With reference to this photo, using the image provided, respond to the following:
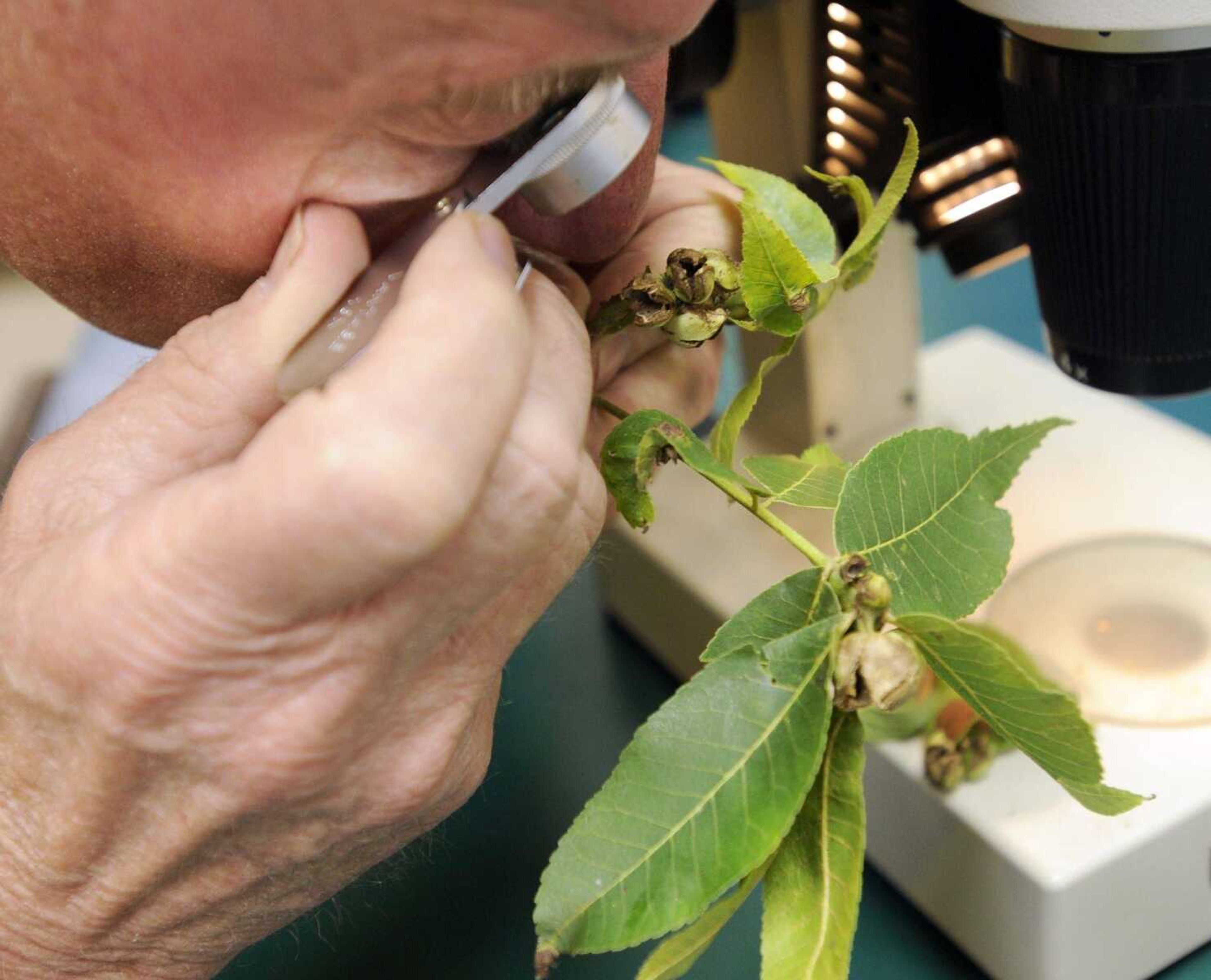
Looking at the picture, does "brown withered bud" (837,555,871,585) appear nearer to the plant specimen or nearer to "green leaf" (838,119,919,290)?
the plant specimen

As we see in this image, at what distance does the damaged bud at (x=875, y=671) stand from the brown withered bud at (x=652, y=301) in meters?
0.12

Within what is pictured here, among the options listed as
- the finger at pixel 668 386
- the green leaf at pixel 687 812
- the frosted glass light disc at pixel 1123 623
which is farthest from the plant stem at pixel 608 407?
the frosted glass light disc at pixel 1123 623

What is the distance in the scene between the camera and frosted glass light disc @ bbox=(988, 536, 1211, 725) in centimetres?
53

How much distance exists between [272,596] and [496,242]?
0.33ft

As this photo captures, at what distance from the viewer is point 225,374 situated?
0.35 metres

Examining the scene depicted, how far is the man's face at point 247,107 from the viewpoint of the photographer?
0.29m

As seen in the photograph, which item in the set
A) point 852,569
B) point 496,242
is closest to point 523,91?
point 496,242

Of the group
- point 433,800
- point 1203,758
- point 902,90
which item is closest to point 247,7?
point 433,800

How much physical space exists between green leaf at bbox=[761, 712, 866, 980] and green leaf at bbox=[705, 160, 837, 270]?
0.15 meters

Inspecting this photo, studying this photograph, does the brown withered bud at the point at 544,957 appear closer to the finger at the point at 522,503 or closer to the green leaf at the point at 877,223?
the finger at the point at 522,503

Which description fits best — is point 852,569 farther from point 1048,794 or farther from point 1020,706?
point 1048,794

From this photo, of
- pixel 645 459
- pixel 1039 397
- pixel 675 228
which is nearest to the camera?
pixel 645 459

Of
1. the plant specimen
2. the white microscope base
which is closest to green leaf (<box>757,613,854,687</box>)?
the plant specimen

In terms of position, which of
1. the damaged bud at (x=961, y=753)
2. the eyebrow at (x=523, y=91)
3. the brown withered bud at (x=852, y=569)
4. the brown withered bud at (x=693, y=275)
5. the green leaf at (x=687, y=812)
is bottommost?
the damaged bud at (x=961, y=753)
